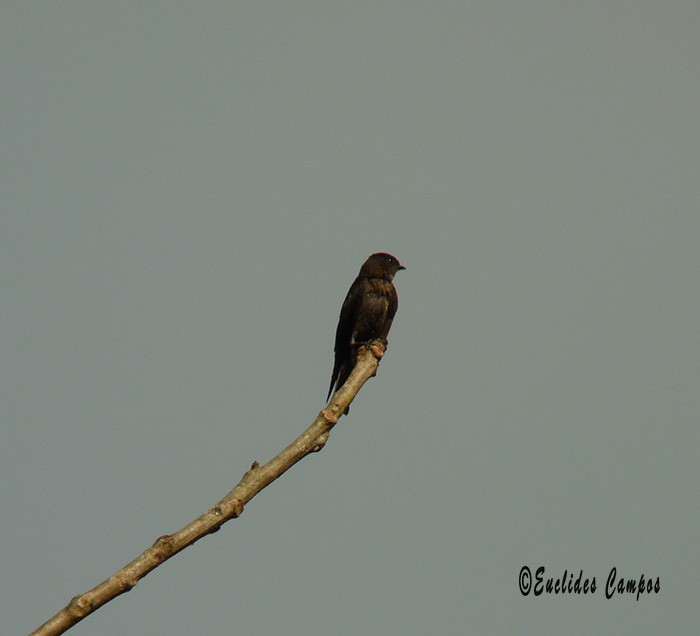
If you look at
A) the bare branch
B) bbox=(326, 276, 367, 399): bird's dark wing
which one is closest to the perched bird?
bbox=(326, 276, 367, 399): bird's dark wing

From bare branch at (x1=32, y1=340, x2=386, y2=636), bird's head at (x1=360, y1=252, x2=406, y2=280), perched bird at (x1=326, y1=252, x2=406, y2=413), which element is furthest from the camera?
bird's head at (x1=360, y1=252, x2=406, y2=280)

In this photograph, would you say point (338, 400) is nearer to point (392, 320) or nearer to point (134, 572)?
point (134, 572)

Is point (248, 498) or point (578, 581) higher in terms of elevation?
point (248, 498)

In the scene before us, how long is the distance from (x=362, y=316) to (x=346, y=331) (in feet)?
0.92

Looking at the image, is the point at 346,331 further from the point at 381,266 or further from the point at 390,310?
the point at 381,266

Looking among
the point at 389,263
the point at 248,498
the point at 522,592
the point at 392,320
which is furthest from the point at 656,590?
the point at 248,498

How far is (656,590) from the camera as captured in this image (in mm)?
7594

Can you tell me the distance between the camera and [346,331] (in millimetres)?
9961

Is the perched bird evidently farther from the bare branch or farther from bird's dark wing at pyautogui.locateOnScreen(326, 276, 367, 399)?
the bare branch

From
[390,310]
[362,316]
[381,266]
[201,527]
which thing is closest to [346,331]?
[362,316]

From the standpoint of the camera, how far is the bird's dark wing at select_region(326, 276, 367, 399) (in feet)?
32.3

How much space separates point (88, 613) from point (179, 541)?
36 cm

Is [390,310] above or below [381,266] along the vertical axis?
below

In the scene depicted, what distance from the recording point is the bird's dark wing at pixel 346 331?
9.85 meters
